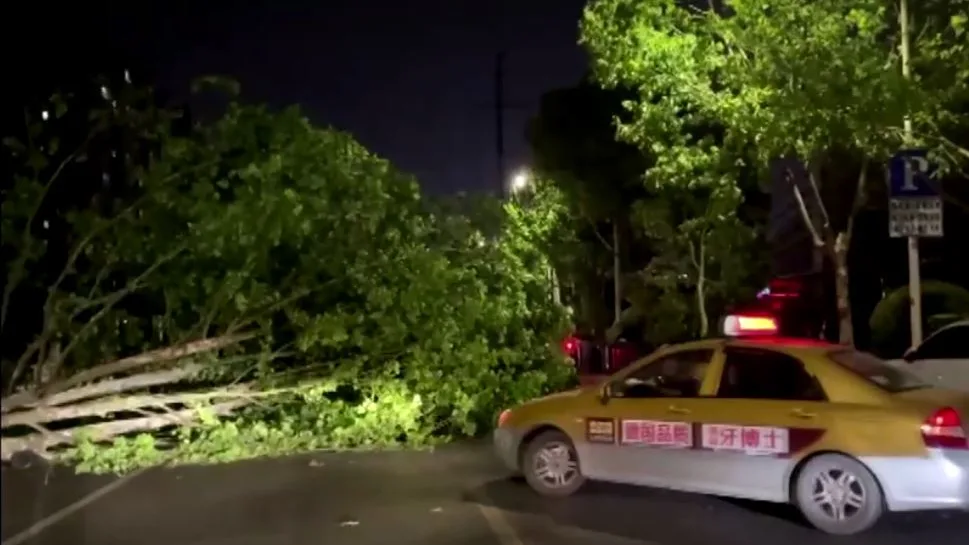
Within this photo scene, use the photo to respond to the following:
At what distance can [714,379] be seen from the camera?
34.4ft

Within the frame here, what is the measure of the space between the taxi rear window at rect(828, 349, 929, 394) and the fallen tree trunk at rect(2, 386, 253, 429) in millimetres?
5358

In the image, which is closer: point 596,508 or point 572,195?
point 596,508

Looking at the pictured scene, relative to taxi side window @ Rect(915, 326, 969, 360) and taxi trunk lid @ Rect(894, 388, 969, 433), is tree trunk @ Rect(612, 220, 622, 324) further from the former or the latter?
taxi trunk lid @ Rect(894, 388, 969, 433)

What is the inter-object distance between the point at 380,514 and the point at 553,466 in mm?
1673

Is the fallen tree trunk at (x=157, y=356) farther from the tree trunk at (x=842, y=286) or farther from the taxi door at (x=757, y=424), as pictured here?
the tree trunk at (x=842, y=286)

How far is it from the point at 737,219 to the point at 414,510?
20.4 meters

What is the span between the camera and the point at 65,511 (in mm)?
11211

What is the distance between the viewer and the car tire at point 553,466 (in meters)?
11.4

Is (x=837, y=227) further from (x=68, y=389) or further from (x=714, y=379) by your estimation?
(x=68, y=389)

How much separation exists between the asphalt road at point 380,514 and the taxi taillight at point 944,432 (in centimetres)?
71

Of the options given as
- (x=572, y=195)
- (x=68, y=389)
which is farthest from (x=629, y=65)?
(x=572, y=195)

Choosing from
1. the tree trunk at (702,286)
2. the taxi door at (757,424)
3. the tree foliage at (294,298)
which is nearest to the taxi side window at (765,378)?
the taxi door at (757,424)

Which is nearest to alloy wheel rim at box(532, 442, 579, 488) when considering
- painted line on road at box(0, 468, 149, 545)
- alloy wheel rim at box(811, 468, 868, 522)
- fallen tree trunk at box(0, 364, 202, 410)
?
alloy wheel rim at box(811, 468, 868, 522)

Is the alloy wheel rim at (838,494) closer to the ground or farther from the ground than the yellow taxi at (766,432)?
closer to the ground
